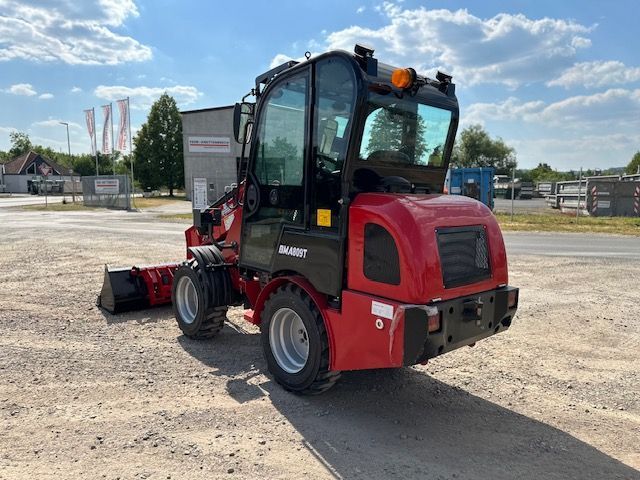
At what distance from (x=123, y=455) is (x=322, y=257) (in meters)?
2.03

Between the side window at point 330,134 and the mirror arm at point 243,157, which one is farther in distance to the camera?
the mirror arm at point 243,157

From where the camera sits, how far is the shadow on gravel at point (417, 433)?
3273 mm

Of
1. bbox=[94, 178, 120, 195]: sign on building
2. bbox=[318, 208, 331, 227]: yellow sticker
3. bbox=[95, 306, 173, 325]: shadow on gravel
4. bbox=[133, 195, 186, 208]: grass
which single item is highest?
bbox=[94, 178, 120, 195]: sign on building

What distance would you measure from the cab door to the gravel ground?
1351mm

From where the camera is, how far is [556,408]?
13.9ft

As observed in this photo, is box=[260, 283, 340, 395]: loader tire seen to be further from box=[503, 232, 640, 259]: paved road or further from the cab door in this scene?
box=[503, 232, 640, 259]: paved road

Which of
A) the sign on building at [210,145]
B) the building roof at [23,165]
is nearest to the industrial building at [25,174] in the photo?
the building roof at [23,165]

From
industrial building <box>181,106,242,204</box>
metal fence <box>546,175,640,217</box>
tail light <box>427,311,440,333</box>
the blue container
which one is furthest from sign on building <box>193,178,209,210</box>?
industrial building <box>181,106,242,204</box>

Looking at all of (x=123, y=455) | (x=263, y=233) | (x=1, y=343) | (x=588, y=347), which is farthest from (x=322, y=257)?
(x=1, y=343)

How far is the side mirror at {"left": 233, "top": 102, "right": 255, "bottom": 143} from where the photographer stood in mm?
4918

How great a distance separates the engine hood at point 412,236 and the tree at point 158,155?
56630mm

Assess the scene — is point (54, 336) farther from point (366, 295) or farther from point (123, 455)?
point (366, 295)

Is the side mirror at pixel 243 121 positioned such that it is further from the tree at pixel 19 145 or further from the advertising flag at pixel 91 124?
the tree at pixel 19 145

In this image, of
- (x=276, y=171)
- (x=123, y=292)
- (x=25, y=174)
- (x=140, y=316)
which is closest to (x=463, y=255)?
(x=276, y=171)
